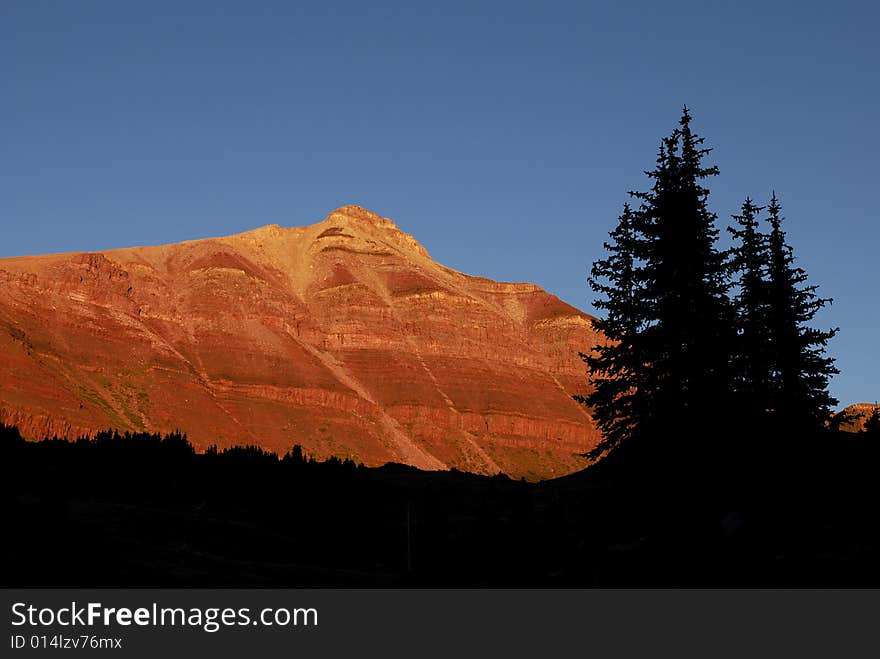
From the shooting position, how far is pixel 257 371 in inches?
6225

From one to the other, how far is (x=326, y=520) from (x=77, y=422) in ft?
290

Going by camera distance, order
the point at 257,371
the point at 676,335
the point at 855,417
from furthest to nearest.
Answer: the point at 257,371 → the point at 855,417 → the point at 676,335

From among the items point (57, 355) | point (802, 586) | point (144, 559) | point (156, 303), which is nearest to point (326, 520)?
point (144, 559)

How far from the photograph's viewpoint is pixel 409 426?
166 metres

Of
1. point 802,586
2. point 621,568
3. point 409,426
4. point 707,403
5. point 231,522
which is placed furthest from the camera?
point 409,426

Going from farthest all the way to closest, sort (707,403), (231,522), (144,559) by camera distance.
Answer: (231,522)
(707,403)
(144,559)

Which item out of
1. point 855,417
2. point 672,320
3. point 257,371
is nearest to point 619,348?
point 672,320

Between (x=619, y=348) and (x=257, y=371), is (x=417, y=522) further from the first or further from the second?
(x=257, y=371)

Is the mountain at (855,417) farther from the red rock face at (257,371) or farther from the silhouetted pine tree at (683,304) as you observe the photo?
the red rock face at (257,371)

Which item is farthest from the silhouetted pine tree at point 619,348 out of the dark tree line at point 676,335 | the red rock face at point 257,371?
the red rock face at point 257,371

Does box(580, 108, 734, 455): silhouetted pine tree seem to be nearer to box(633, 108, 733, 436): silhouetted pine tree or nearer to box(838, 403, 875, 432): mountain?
box(633, 108, 733, 436): silhouetted pine tree

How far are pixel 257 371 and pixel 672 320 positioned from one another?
133 metres

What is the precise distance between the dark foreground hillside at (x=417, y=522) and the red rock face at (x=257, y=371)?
248 ft

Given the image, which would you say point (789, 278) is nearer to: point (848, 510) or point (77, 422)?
point (848, 510)
